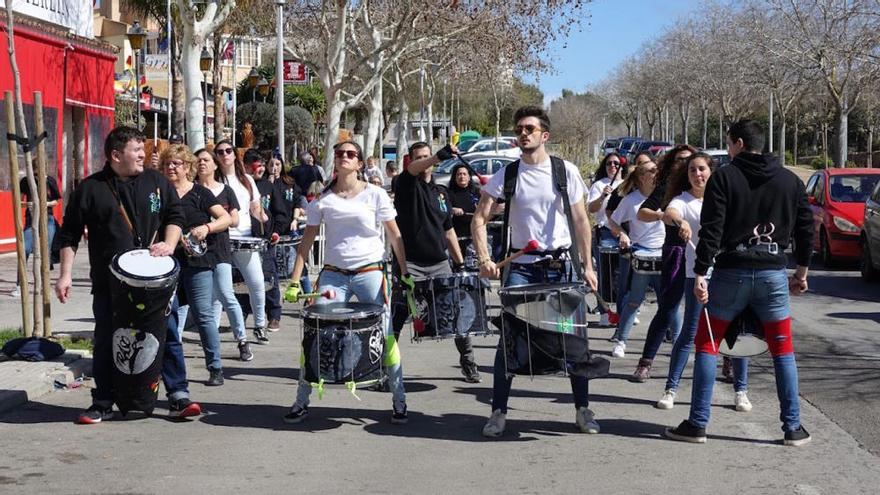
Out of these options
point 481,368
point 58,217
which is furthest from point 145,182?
point 58,217

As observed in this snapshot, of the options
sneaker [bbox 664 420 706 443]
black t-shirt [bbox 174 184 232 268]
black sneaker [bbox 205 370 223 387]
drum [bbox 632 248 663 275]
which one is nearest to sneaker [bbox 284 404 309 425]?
black sneaker [bbox 205 370 223 387]

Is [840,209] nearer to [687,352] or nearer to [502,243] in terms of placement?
[687,352]

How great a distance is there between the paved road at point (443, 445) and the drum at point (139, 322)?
9.7 inches

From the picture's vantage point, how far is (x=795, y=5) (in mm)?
39688

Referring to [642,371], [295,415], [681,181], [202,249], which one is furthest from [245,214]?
[681,181]

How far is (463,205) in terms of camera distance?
13164mm

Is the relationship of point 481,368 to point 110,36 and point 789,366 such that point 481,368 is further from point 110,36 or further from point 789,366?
point 110,36

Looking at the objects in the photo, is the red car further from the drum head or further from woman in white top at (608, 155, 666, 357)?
the drum head

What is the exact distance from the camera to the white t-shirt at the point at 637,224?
10609mm

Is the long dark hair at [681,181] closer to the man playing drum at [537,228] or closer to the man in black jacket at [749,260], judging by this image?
the man in black jacket at [749,260]

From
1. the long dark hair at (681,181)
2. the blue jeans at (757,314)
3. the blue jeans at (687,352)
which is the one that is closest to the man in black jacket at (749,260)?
the blue jeans at (757,314)

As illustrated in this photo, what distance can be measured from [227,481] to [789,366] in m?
3.36

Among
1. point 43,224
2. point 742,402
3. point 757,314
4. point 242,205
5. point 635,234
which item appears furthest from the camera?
point 242,205

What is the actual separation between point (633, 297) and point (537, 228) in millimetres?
3204
